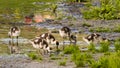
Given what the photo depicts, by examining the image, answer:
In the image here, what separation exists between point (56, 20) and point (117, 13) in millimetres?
4366

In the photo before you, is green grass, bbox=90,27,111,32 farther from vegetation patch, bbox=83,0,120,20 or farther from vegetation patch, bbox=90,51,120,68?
vegetation patch, bbox=90,51,120,68

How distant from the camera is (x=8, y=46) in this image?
72.6ft

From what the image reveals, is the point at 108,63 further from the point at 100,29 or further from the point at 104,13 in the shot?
the point at 104,13

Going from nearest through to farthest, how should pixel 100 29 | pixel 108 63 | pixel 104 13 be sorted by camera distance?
1. pixel 108 63
2. pixel 100 29
3. pixel 104 13

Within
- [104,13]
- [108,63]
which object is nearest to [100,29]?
[104,13]

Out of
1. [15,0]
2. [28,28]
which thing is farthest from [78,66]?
[15,0]

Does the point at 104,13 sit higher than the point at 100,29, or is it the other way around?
the point at 100,29

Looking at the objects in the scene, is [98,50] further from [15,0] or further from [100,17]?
[15,0]

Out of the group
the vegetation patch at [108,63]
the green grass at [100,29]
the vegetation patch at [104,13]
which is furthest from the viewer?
the vegetation patch at [104,13]

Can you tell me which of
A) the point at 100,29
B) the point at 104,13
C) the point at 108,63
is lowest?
the point at 104,13

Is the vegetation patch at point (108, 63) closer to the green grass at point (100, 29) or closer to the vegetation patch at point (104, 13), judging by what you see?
the green grass at point (100, 29)

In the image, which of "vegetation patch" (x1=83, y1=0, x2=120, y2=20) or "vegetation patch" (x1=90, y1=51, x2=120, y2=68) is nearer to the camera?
"vegetation patch" (x1=90, y1=51, x2=120, y2=68)

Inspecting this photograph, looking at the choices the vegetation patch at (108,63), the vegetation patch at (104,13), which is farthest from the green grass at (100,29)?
the vegetation patch at (108,63)

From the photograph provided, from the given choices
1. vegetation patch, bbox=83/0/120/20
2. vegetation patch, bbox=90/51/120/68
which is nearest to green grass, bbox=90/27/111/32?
vegetation patch, bbox=83/0/120/20
